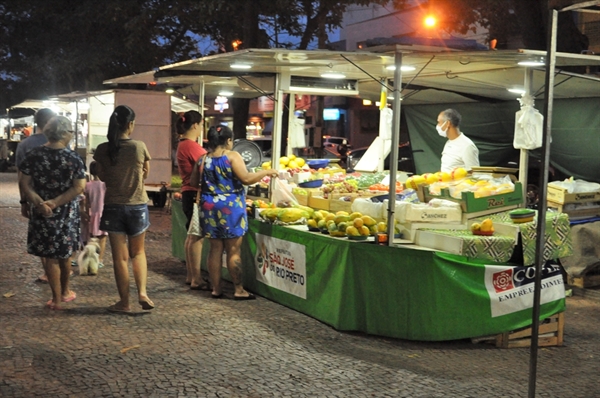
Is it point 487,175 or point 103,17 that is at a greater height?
point 103,17

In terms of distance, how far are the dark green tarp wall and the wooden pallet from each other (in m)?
5.28

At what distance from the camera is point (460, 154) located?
9.20m

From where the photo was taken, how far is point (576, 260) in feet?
29.6

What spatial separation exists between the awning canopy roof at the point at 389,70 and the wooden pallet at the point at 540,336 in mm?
2386

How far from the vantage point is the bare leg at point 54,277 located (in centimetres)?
712


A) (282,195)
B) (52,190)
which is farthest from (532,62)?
(52,190)

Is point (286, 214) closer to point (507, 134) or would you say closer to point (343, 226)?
point (343, 226)

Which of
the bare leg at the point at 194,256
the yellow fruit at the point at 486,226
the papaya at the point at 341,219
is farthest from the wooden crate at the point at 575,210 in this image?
the bare leg at the point at 194,256

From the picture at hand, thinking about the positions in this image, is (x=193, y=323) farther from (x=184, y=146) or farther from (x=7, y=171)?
(x=7, y=171)

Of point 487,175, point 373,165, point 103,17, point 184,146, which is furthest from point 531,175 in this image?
point 103,17

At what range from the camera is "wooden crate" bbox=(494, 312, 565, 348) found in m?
6.62

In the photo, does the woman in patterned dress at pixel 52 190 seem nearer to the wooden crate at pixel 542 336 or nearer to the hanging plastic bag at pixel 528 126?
the wooden crate at pixel 542 336

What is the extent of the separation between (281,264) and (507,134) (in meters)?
7.38

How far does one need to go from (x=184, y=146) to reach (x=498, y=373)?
14.3 feet
